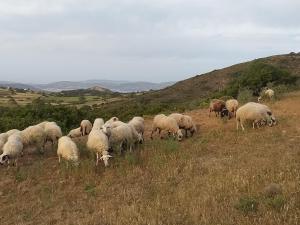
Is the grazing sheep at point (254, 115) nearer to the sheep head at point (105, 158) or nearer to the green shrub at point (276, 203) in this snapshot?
the sheep head at point (105, 158)

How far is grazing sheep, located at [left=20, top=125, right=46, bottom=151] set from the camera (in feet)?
60.4

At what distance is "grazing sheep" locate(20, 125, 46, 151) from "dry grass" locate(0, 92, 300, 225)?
1080 mm

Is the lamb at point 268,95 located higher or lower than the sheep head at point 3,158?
higher

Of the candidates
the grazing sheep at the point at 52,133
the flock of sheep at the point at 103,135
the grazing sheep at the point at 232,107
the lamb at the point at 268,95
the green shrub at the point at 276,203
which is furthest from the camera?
the lamb at the point at 268,95

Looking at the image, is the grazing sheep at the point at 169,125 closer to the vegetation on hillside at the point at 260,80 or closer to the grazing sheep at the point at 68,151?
the grazing sheep at the point at 68,151

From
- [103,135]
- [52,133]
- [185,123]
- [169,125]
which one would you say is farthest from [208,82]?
[103,135]

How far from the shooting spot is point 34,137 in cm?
1841

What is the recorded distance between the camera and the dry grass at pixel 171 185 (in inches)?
358

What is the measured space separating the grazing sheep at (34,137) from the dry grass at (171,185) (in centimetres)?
108

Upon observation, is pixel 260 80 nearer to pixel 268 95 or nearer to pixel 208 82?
pixel 268 95

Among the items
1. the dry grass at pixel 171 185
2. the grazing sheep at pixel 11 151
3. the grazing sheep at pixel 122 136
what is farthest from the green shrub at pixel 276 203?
the grazing sheep at pixel 11 151

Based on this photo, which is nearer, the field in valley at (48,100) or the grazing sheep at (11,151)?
the grazing sheep at (11,151)

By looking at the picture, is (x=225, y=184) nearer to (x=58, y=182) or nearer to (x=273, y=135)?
(x=58, y=182)

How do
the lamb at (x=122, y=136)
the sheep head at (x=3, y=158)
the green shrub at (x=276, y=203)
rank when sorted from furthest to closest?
1. the lamb at (x=122, y=136)
2. the sheep head at (x=3, y=158)
3. the green shrub at (x=276, y=203)
